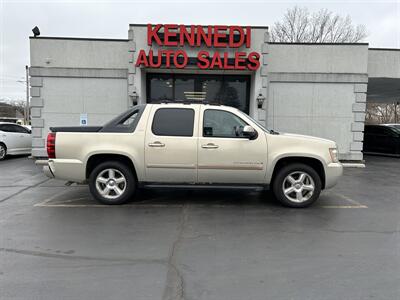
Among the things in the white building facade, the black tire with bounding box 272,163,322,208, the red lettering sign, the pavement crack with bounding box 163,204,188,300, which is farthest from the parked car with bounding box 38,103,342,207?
the white building facade

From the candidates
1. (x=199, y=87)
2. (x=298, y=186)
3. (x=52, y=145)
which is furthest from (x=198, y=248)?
(x=199, y=87)

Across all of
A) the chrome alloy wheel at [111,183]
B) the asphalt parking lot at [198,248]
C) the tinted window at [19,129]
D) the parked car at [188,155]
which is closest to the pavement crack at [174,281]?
the asphalt parking lot at [198,248]

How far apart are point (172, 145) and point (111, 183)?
1.38 meters

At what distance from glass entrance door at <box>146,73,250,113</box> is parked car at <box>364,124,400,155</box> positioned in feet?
26.9

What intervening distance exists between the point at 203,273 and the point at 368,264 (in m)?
1.91

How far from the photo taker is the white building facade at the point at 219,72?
1181 cm

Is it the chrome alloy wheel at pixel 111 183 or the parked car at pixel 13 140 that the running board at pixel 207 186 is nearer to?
the chrome alloy wheel at pixel 111 183

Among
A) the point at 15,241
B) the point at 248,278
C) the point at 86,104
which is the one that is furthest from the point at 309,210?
the point at 86,104

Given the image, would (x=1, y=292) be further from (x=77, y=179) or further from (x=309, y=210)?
(x=309, y=210)

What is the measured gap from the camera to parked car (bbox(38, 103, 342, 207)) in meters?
5.90

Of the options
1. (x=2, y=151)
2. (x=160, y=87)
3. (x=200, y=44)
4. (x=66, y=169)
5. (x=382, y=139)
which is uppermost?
(x=200, y=44)

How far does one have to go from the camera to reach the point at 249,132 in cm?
574

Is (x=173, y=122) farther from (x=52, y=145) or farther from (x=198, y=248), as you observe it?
(x=198, y=248)

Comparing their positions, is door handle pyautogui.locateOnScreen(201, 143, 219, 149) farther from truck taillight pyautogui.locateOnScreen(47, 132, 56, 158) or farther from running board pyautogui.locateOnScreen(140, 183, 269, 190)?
truck taillight pyautogui.locateOnScreen(47, 132, 56, 158)
